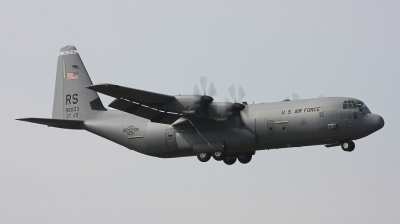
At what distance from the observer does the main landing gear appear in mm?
28877

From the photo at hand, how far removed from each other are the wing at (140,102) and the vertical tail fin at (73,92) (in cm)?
461

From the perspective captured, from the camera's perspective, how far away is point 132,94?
1049 inches

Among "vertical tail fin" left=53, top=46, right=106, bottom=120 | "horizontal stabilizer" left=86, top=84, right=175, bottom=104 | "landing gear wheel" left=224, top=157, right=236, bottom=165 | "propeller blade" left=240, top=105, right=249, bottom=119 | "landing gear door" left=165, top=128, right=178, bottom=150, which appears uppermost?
"vertical tail fin" left=53, top=46, right=106, bottom=120

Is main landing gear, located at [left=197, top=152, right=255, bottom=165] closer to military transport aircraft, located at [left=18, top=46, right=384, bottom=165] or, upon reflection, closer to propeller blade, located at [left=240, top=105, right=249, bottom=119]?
military transport aircraft, located at [left=18, top=46, right=384, bottom=165]

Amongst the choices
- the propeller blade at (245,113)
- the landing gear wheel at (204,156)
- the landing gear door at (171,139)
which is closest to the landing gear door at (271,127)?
the propeller blade at (245,113)

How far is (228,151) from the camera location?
96.7 feet

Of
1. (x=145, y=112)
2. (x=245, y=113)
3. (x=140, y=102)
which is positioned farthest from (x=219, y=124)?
(x=140, y=102)

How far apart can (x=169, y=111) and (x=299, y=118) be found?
17.4 feet

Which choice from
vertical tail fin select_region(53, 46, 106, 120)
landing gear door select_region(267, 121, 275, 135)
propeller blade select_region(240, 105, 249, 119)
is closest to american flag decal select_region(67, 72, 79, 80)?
vertical tail fin select_region(53, 46, 106, 120)

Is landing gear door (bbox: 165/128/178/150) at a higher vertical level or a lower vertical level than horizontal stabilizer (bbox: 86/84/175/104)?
lower

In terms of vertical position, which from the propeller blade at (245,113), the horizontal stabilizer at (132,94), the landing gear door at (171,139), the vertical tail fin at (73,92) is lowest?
the landing gear door at (171,139)

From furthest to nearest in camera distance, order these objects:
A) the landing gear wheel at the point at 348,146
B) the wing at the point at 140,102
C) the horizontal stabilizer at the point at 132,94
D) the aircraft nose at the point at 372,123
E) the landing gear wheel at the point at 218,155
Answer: the landing gear wheel at the point at 218,155, the landing gear wheel at the point at 348,146, the aircraft nose at the point at 372,123, the wing at the point at 140,102, the horizontal stabilizer at the point at 132,94

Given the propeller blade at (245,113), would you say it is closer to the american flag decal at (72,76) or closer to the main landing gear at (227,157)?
the main landing gear at (227,157)

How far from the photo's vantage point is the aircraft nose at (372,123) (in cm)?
2686
